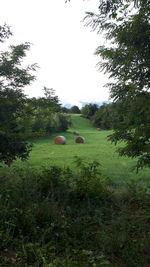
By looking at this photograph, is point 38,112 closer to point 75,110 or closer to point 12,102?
point 12,102

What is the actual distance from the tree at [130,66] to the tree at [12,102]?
62.9 inches

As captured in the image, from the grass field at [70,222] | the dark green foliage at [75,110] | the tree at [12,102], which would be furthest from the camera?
the dark green foliage at [75,110]

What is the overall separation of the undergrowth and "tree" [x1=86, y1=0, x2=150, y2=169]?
87 centimetres

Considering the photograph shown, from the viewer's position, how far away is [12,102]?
4.53m

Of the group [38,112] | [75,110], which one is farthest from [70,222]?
[75,110]

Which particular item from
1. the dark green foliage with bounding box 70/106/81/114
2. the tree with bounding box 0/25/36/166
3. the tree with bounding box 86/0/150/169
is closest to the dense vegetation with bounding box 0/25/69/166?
the tree with bounding box 0/25/36/166

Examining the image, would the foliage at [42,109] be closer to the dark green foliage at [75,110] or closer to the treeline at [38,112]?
the treeline at [38,112]

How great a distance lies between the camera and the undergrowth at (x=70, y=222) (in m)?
2.71

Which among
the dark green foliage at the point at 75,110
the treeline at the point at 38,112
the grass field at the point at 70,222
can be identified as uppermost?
the dark green foliage at the point at 75,110

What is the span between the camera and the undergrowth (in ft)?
8.89

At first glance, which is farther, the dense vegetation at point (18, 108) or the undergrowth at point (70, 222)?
the dense vegetation at point (18, 108)

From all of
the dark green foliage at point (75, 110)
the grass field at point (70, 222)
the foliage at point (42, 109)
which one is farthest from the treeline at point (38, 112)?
the dark green foliage at point (75, 110)

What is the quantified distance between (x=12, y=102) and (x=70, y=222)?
219 cm

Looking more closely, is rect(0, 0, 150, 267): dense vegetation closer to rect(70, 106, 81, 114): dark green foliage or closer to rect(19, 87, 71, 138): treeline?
rect(19, 87, 71, 138): treeline
